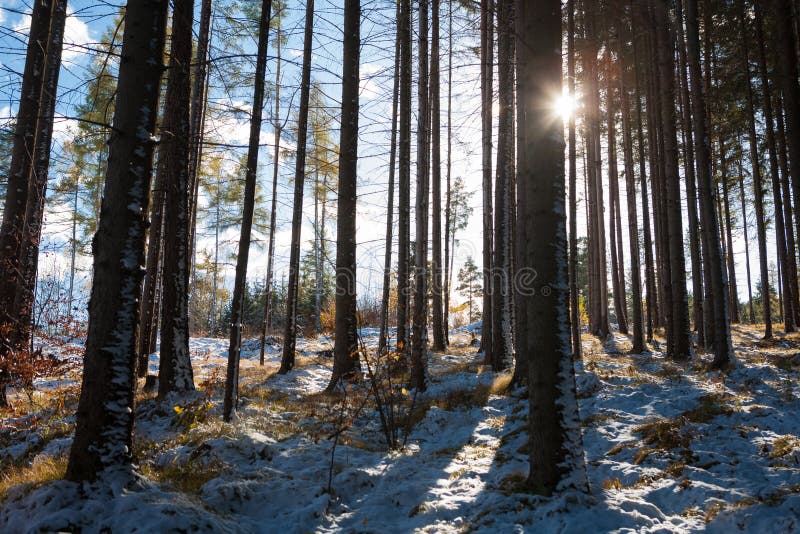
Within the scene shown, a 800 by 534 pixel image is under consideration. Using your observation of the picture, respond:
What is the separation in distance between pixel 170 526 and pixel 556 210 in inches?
161

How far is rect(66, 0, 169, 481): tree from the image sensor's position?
3576 mm

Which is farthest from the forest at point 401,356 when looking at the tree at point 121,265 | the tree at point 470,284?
the tree at point 470,284

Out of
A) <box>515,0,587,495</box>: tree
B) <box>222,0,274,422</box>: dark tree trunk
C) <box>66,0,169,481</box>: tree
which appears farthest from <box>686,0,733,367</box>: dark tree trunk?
<box>66,0,169,481</box>: tree

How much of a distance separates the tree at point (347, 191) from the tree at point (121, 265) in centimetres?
564

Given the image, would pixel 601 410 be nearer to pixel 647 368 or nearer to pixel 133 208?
pixel 647 368

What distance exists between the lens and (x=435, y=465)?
5402 mm

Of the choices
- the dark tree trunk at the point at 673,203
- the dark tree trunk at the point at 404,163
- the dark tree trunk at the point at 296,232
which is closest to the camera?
the dark tree trunk at the point at 404,163

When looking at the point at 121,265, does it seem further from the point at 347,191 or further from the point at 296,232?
the point at 296,232

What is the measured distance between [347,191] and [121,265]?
242 inches

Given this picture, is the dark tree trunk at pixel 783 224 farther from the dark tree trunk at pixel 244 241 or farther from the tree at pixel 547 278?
the dark tree trunk at pixel 244 241

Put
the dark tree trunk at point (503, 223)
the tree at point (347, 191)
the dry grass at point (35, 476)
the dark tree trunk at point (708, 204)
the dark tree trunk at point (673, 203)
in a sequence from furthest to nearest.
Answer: the dark tree trunk at point (673, 203), the dark tree trunk at point (503, 223), the tree at point (347, 191), the dark tree trunk at point (708, 204), the dry grass at point (35, 476)

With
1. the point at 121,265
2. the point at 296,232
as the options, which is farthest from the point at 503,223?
the point at 121,265

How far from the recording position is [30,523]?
10.3 feet

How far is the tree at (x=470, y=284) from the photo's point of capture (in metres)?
43.3
